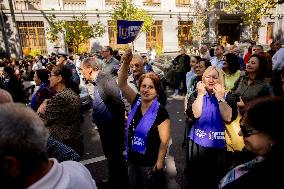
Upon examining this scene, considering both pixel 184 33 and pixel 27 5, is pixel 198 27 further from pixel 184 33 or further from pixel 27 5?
pixel 27 5

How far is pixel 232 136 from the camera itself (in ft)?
9.70

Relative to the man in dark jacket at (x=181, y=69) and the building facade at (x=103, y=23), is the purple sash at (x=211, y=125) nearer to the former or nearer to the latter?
the man in dark jacket at (x=181, y=69)

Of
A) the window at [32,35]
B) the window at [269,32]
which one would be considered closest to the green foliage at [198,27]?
the window at [269,32]

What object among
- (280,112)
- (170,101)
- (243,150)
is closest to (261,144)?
(280,112)

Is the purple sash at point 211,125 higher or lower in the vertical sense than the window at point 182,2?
lower

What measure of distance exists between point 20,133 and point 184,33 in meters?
28.4

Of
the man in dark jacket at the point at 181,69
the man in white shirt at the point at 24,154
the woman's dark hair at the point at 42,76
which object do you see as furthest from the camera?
the man in dark jacket at the point at 181,69

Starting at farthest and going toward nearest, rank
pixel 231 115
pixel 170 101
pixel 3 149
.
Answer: pixel 170 101 → pixel 231 115 → pixel 3 149

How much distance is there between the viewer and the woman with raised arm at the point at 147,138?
9.10 feet

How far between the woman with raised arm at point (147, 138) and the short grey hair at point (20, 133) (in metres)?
1.60

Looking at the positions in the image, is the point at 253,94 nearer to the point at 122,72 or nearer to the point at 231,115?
the point at 231,115

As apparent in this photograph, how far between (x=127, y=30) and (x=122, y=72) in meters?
1.40

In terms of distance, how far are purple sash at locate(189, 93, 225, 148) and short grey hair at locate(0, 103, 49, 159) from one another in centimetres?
208

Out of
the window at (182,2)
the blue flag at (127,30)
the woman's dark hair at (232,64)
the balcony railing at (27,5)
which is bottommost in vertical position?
the woman's dark hair at (232,64)
